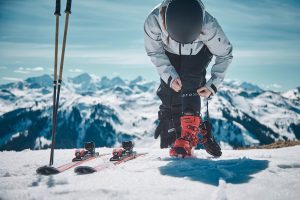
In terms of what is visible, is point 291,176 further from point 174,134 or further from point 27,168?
point 27,168

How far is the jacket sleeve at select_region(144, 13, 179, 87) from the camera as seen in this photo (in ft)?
21.4

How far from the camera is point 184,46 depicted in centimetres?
667

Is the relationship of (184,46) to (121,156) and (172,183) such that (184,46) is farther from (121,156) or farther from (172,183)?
(172,183)

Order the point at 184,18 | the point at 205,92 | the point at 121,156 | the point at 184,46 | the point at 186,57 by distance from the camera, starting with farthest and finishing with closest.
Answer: the point at 186,57, the point at 184,46, the point at 205,92, the point at 121,156, the point at 184,18

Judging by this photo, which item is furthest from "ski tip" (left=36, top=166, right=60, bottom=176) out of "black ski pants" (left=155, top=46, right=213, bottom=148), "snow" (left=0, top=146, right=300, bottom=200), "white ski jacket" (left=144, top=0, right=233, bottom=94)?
"white ski jacket" (left=144, top=0, right=233, bottom=94)

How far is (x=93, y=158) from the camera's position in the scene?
6547 mm

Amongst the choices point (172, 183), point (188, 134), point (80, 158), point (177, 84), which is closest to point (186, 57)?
point (177, 84)

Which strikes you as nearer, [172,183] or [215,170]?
[172,183]

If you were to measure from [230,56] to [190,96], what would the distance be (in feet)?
4.60

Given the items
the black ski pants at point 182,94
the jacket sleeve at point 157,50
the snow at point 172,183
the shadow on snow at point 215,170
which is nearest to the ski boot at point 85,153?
the snow at point 172,183

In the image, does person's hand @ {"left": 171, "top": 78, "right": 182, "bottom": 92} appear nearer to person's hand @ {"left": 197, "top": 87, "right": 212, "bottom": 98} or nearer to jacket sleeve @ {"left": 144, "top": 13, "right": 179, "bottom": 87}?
jacket sleeve @ {"left": 144, "top": 13, "right": 179, "bottom": 87}

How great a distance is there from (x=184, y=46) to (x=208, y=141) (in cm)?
215

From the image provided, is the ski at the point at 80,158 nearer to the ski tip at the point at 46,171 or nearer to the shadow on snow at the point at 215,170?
the ski tip at the point at 46,171

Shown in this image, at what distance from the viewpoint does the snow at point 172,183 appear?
10.6 ft
